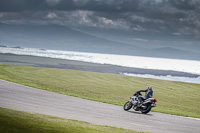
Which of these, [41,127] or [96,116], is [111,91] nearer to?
[96,116]

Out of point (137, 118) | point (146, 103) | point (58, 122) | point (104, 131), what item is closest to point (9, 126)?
point (58, 122)

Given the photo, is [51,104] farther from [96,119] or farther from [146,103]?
[146,103]

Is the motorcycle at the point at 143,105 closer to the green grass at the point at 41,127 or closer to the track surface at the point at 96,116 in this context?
the track surface at the point at 96,116

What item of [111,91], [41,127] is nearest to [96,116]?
[41,127]

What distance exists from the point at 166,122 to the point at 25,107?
8.38 meters

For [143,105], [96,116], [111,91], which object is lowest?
[96,116]

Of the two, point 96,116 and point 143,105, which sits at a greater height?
point 143,105

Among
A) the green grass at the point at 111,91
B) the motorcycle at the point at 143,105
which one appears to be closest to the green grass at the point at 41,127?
the motorcycle at the point at 143,105

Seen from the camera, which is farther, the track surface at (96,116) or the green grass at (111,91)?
the green grass at (111,91)

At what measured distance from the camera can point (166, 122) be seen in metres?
16.5

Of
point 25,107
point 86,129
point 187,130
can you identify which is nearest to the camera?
point 86,129

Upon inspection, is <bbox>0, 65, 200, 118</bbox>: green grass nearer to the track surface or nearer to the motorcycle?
the motorcycle

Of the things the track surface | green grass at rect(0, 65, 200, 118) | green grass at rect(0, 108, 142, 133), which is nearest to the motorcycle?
the track surface

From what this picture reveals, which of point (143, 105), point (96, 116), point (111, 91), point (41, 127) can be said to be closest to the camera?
point (41, 127)
